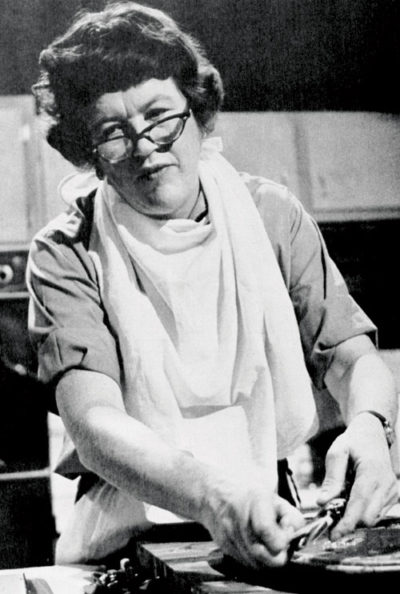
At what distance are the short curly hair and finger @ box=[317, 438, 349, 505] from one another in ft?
1.44

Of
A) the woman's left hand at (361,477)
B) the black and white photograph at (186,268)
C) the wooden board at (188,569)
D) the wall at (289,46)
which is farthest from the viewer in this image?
the wall at (289,46)

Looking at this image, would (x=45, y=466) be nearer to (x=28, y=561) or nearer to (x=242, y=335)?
(x=28, y=561)

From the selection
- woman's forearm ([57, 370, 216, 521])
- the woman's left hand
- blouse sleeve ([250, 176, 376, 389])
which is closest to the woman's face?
blouse sleeve ([250, 176, 376, 389])

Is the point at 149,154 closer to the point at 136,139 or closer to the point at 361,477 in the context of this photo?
the point at 136,139

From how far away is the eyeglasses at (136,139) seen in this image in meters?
0.92

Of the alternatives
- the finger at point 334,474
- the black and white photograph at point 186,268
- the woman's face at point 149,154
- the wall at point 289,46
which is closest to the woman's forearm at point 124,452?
the black and white photograph at point 186,268

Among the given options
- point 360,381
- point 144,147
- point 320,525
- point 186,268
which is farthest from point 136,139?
point 320,525

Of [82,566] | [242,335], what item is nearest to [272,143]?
[242,335]

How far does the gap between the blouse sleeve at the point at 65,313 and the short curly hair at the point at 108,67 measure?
0.13 metres

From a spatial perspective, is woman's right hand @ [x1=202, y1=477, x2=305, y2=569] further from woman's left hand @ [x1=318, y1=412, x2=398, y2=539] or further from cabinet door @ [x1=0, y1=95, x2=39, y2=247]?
cabinet door @ [x1=0, y1=95, x2=39, y2=247]

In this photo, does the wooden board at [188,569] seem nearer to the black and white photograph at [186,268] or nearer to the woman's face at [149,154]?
the black and white photograph at [186,268]

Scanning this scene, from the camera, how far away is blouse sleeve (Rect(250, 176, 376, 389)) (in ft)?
3.13

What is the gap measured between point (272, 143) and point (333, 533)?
0.62 metres

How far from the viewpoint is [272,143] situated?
112cm
